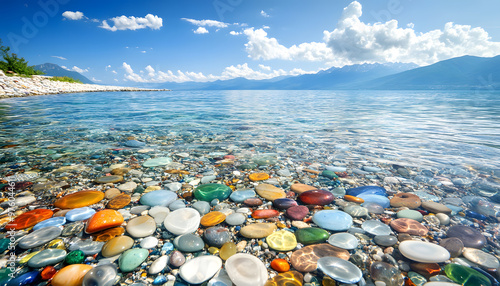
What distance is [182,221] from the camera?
7.30 feet

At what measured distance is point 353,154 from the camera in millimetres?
4938

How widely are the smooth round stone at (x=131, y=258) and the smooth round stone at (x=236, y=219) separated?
2.80 ft

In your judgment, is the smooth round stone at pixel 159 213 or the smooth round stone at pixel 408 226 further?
the smooth round stone at pixel 159 213

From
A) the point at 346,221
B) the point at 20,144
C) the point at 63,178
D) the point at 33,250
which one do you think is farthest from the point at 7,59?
the point at 346,221

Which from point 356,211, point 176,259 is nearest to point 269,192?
point 356,211

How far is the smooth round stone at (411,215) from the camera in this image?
2338 mm

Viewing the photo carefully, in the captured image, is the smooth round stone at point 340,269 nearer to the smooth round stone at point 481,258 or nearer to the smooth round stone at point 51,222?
the smooth round stone at point 481,258

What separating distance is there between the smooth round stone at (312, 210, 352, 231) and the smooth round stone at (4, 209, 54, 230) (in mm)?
3079

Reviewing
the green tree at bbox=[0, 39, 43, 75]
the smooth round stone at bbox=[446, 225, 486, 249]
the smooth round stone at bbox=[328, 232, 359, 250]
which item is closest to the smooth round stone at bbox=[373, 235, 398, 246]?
the smooth round stone at bbox=[328, 232, 359, 250]

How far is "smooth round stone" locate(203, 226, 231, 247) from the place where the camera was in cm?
194

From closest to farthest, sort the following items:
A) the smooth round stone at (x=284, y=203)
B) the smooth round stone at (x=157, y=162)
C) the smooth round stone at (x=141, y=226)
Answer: the smooth round stone at (x=141, y=226), the smooth round stone at (x=284, y=203), the smooth round stone at (x=157, y=162)

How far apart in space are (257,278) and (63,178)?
12.0ft

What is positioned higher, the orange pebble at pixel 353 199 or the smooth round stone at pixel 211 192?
the smooth round stone at pixel 211 192

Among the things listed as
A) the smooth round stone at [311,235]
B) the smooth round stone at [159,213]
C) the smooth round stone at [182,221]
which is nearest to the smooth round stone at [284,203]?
the smooth round stone at [311,235]
